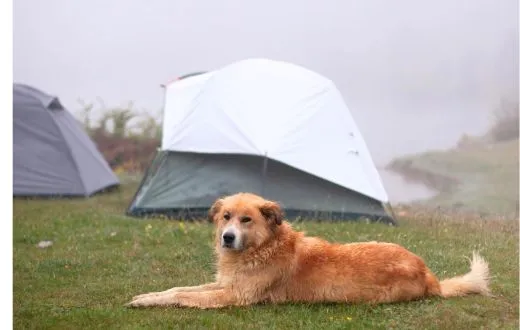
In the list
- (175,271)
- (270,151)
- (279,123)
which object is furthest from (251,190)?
(175,271)

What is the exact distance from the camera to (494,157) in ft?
→ 18.4

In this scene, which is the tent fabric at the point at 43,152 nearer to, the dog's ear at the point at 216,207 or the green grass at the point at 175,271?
the green grass at the point at 175,271

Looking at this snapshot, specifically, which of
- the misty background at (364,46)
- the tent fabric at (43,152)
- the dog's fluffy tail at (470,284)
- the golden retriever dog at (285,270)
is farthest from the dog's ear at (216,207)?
the tent fabric at (43,152)

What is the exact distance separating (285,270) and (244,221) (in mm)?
290

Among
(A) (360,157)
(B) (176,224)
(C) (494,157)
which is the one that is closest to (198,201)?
(B) (176,224)

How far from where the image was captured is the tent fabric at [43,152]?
6941 mm

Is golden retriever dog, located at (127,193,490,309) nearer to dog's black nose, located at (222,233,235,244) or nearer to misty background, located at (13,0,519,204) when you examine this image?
dog's black nose, located at (222,233,235,244)

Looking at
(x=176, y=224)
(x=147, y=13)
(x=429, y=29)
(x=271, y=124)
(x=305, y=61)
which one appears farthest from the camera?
(x=147, y=13)

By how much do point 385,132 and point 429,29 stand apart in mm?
909

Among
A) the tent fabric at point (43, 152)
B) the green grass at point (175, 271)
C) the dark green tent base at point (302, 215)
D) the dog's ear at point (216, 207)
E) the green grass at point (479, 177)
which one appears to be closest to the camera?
the green grass at point (175, 271)

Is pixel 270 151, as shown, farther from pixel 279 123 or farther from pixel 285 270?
pixel 285 270

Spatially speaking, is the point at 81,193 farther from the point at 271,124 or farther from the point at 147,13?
the point at 271,124

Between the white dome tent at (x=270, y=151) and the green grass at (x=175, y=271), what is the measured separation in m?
0.42

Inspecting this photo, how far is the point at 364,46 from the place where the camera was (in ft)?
19.5
